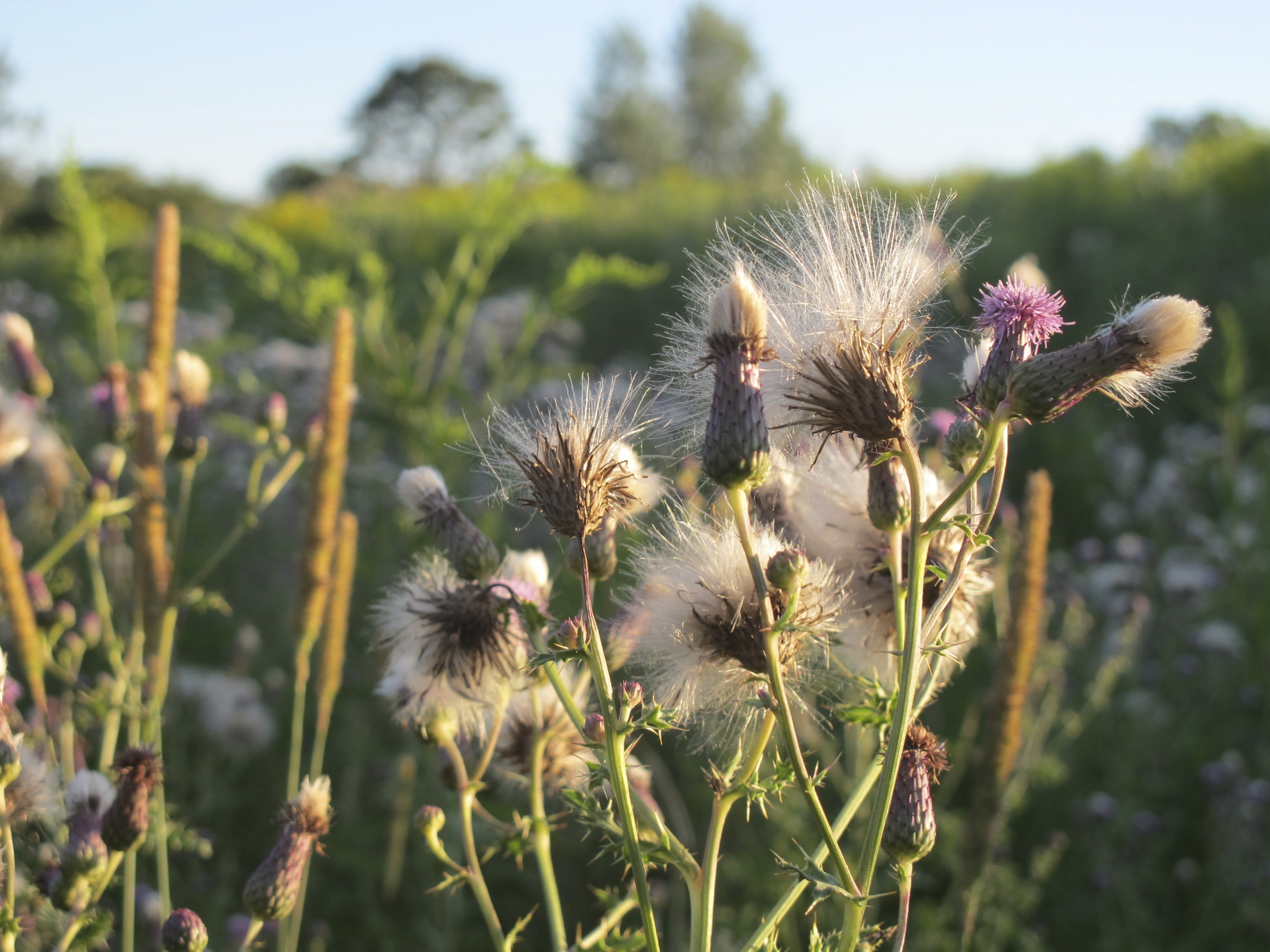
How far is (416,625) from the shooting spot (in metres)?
1.45

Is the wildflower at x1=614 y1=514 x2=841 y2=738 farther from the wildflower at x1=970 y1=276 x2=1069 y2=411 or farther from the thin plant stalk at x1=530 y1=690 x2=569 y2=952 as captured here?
the wildflower at x1=970 y1=276 x2=1069 y2=411

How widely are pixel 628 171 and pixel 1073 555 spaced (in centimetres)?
4496

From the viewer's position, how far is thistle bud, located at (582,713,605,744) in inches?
42.3

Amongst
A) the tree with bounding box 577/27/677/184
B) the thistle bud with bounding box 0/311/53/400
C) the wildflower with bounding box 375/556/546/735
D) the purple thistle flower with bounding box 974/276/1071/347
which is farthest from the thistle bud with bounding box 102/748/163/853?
the tree with bounding box 577/27/677/184

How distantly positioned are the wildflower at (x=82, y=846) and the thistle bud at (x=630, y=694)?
2.46ft

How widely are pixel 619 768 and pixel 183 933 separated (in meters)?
0.68

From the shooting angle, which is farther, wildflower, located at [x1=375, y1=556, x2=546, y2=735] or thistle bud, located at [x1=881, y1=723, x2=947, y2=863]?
wildflower, located at [x1=375, y1=556, x2=546, y2=735]

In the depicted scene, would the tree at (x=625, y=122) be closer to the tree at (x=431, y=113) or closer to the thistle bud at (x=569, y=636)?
the tree at (x=431, y=113)

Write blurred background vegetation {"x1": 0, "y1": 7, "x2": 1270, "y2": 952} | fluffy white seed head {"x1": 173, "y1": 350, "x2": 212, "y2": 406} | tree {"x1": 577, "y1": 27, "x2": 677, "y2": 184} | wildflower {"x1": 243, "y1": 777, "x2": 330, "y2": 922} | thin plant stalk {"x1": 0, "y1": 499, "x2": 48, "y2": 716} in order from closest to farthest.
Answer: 1. wildflower {"x1": 243, "y1": 777, "x2": 330, "y2": 922}
2. thin plant stalk {"x1": 0, "y1": 499, "x2": 48, "y2": 716}
3. fluffy white seed head {"x1": 173, "y1": 350, "x2": 212, "y2": 406}
4. blurred background vegetation {"x1": 0, "y1": 7, "x2": 1270, "y2": 952}
5. tree {"x1": 577, "y1": 27, "x2": 677, "y2": 184}

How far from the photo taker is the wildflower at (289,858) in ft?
4.43

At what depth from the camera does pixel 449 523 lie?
4.42ft

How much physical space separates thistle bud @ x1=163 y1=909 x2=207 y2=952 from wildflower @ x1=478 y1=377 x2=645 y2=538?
2.21 feet

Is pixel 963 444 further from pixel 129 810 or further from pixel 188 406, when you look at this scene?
pixel 188 406

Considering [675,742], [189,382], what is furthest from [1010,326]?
[675,742]
